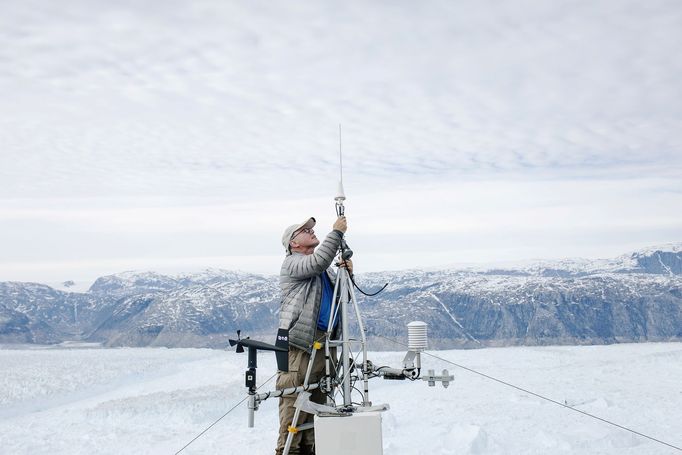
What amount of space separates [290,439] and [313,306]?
1177 mm

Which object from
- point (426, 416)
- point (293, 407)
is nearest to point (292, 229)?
point (293, 407)

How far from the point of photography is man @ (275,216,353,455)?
5.82 meters

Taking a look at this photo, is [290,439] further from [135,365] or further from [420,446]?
[135,365]

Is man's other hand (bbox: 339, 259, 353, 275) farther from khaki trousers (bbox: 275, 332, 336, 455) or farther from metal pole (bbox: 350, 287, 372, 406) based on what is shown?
khaki trousers (bbox: 275, 332, 336, 455)

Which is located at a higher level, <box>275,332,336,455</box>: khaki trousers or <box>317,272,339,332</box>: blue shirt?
<box>317,272,339,332</box>: blue shirt

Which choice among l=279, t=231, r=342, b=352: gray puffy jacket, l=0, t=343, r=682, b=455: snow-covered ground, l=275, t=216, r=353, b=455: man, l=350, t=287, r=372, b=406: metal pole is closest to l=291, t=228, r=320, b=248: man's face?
l=275, t=216, r=353, b=455: man

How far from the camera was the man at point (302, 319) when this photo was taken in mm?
5820

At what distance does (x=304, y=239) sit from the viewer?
241 inches

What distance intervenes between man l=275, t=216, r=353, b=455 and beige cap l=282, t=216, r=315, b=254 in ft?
0.12

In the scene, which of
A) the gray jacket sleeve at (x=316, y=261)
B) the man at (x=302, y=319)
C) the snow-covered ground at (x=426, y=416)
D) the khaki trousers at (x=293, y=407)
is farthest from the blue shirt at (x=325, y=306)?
the snow-covered ground at (x=426, y=416)

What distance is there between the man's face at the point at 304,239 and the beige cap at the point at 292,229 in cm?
4

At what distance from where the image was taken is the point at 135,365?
149 ft

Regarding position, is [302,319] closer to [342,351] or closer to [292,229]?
[342,351]

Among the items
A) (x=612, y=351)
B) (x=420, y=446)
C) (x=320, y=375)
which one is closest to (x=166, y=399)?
(x=420, y=446)
